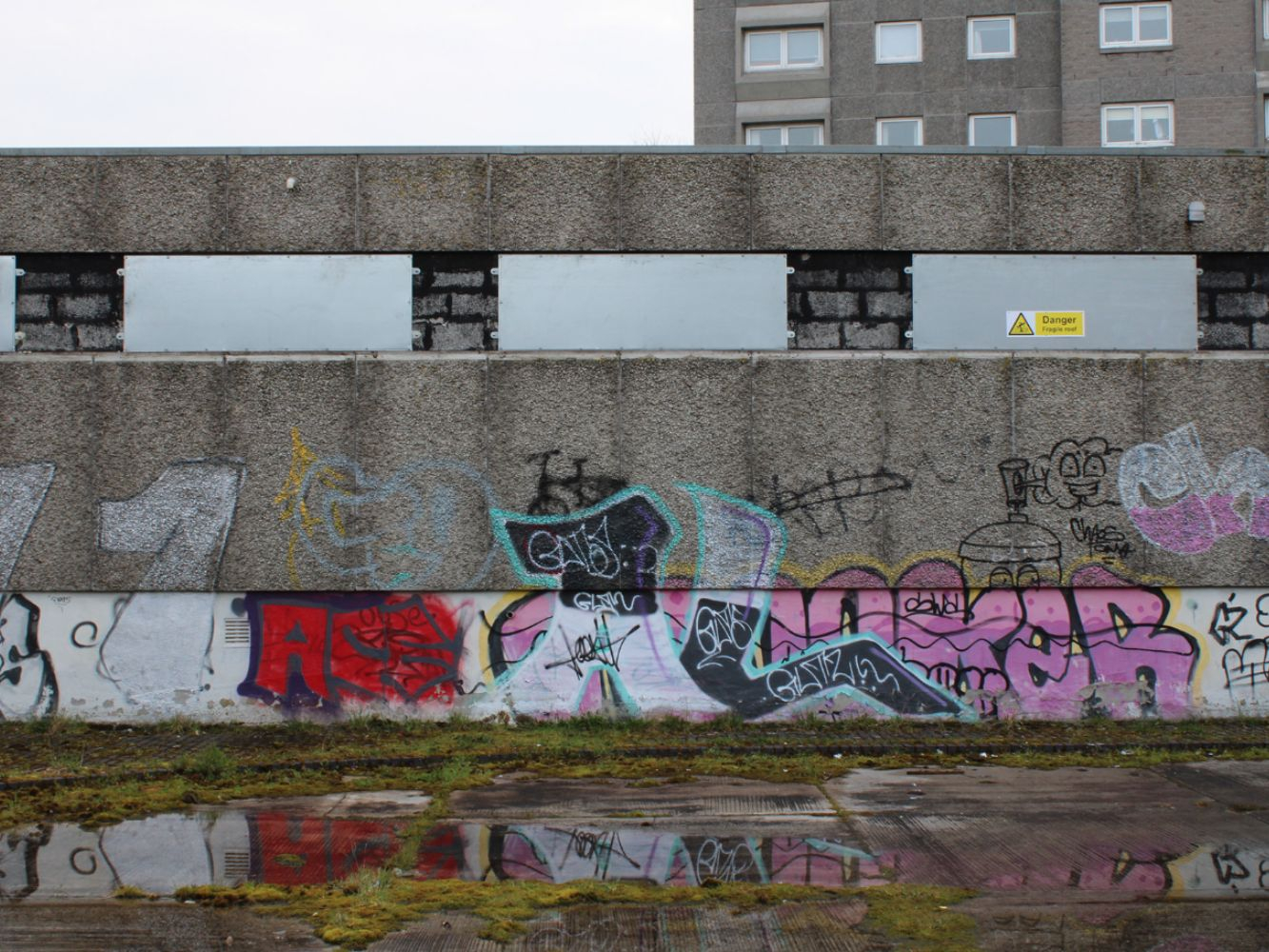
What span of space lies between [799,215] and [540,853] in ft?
21.1

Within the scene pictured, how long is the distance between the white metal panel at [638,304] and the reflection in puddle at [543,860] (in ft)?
16.0

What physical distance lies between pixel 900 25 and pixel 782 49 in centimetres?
286

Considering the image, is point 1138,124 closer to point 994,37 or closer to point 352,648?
point 994,37

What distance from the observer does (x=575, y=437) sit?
10922 millimetres

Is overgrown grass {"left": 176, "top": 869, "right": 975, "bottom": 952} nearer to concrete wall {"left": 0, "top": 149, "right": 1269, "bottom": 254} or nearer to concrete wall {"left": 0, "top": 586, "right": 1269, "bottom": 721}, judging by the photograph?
concrete wall {"left": 0, "top": 586, "right": 1269, "bottom": 721}

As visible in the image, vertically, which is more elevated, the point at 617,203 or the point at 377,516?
the point at 617,203

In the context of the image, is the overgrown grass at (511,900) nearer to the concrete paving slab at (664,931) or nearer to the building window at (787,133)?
the concrete paving slab at (664,931)

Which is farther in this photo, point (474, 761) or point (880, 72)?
point (880, 72)

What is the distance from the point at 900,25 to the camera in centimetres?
2972

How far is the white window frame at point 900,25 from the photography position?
29.6 metres

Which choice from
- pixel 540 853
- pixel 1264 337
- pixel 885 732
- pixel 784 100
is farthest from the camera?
pixel 784 100

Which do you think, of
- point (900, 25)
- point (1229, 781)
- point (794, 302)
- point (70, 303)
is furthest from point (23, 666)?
point (900, 25)

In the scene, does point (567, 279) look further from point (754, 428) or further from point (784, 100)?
point (784, 100)

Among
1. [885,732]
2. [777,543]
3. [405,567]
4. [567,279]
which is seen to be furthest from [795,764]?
[567,279]
